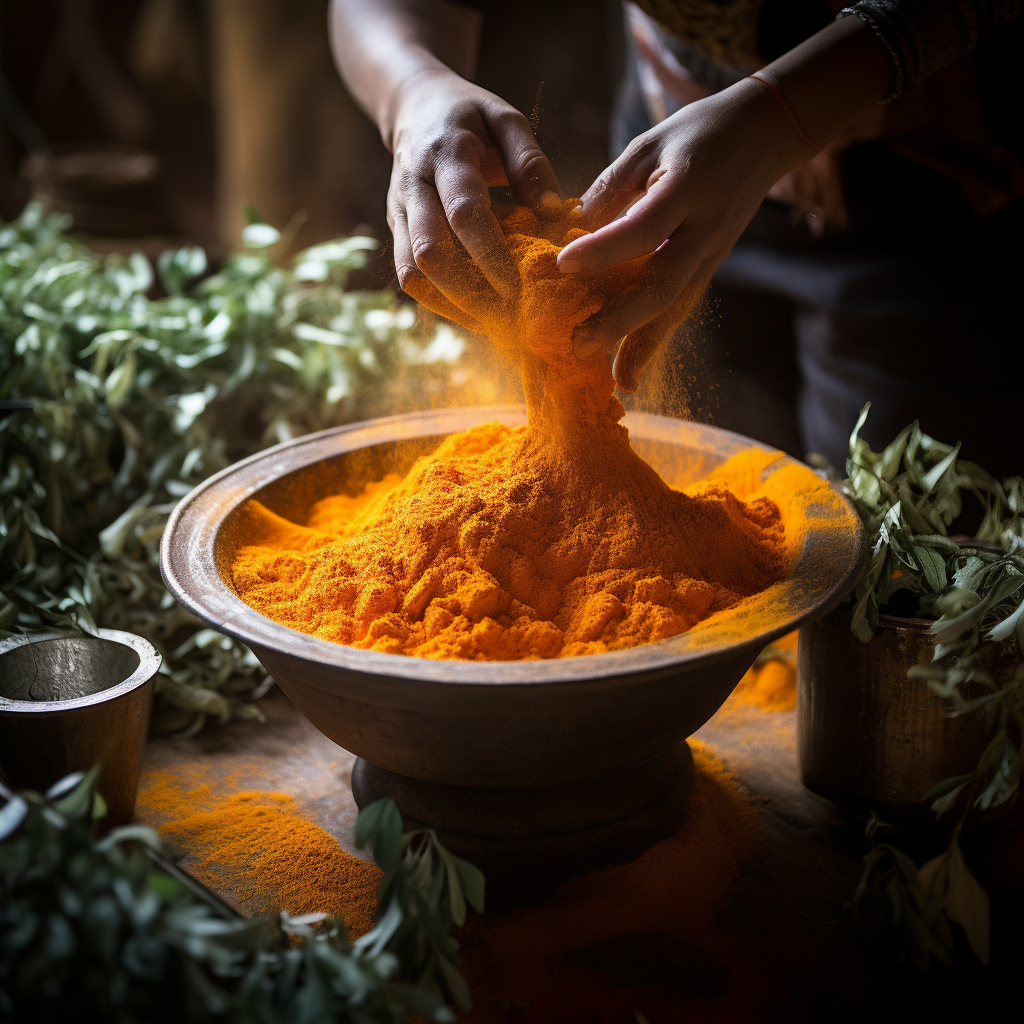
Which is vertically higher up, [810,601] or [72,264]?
[72,264]

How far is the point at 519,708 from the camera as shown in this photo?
1054 millimetres

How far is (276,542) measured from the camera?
145cm

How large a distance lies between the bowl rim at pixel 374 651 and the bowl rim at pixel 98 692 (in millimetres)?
195

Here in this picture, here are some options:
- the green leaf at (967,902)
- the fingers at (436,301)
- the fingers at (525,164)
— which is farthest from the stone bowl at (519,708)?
the fingers at (525,164)

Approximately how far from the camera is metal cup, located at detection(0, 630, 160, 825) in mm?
1283

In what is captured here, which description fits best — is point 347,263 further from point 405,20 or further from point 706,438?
point 706,438

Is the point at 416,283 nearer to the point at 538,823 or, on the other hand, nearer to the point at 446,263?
the point at 446,263

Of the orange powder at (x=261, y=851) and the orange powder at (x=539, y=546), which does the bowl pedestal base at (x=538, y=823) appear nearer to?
the orange powder at (x=261, y=851)

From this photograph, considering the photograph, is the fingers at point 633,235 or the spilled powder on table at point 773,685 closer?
the fingers at point 633,235

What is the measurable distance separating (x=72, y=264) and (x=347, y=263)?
2.24 feet

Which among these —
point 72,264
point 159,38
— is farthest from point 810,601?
point 159,38

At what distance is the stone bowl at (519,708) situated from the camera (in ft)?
3.41

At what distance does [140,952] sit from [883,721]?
1008 millimetres

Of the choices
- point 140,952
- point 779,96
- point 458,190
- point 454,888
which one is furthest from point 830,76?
point 140,952
